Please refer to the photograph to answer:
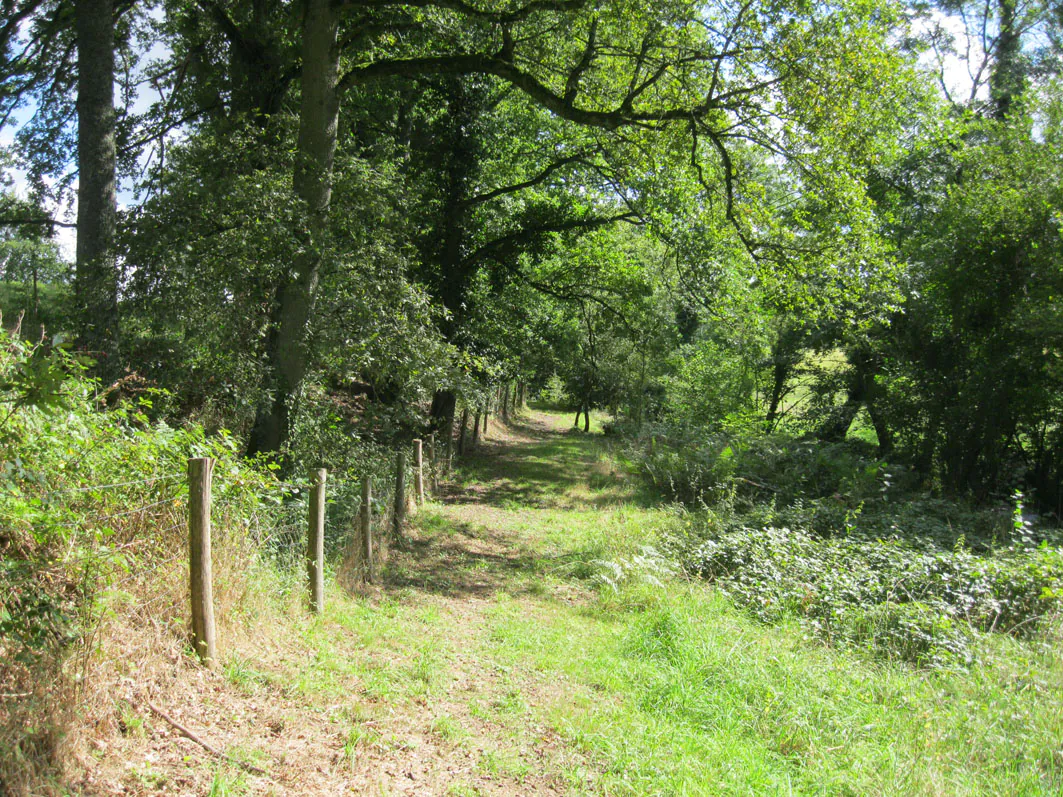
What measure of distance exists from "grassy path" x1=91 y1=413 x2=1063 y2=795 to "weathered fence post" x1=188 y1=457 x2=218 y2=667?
0.16 m

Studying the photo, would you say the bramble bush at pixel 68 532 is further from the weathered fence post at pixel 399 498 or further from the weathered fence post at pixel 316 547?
the weathered fence post at pixel 399 498

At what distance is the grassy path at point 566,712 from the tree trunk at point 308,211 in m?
3.04

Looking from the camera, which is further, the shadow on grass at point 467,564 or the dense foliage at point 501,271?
the shadow on grass at point 467,564

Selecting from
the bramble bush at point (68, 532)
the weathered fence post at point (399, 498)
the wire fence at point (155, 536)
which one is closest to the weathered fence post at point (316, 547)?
the wire fence at point (155, 536)

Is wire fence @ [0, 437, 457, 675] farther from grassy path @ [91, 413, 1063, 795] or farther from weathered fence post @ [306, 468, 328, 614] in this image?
grassy path @ [91, 413, 1063, 795]

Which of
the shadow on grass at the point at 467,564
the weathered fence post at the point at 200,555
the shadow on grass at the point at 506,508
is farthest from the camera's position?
the shadow on grass at the point at 506,508

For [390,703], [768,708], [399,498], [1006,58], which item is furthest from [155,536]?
[1006,58]

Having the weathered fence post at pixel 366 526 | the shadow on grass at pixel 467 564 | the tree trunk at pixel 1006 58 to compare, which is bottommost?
the shadow on grass at pixel 467 564

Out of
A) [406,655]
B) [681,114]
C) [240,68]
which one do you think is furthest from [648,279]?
[406,655]

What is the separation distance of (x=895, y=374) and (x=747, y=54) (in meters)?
10.8

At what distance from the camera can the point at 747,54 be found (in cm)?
1038

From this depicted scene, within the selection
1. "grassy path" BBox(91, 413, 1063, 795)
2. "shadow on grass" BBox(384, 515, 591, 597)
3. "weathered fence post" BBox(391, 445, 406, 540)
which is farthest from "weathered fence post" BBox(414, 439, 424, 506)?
"grassy path" BBox(91, 413, 1063, 795)

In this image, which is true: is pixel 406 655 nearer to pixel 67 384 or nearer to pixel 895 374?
pixel 67 384

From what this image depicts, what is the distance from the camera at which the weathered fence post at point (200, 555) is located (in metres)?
4.57
